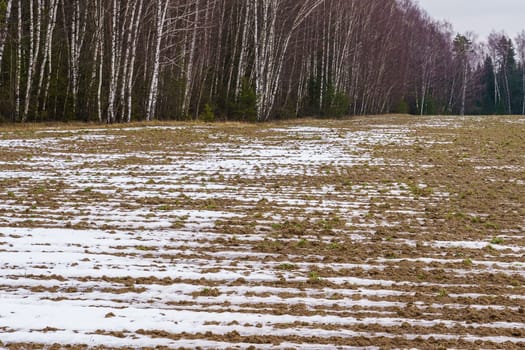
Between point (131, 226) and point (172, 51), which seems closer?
point (131, 226)

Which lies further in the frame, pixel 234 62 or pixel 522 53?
pixel 522 53

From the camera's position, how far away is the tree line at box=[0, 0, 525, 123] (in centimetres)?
2528

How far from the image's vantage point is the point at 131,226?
26.4ft

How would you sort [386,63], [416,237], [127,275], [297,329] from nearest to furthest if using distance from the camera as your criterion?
Answer: 1. [297,329]
2. [127,275]
3. [416,237]
4. [386,63]

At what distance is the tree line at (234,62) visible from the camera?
25.3 m

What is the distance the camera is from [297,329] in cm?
464

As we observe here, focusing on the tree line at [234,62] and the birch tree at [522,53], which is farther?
the birch tree at [522,53]

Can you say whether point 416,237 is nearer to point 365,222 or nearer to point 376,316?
point 365,222

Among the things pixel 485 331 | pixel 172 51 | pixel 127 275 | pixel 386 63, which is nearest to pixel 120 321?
pixel 127 275

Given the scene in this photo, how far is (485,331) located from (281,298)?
1.76m

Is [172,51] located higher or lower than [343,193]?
higher

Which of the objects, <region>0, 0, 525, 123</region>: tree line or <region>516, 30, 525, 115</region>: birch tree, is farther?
<region>516, 30, 525, 115</region>: birch tree

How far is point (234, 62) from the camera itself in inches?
1542

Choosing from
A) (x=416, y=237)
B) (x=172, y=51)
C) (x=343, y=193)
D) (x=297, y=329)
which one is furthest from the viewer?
(x=172, y=51)
